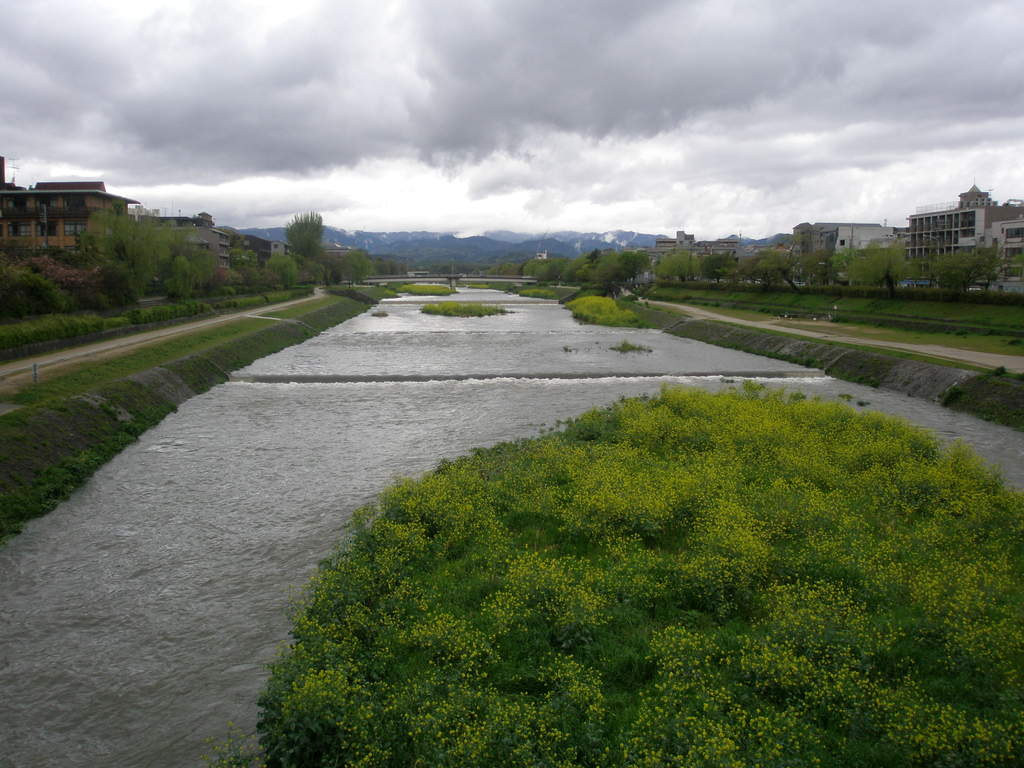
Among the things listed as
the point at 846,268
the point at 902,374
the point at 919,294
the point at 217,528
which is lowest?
the point at 217,528

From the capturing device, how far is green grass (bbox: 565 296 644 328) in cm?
6350

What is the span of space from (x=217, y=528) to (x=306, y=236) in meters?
105

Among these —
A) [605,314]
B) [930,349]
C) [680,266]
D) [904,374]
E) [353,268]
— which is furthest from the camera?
[353,268]

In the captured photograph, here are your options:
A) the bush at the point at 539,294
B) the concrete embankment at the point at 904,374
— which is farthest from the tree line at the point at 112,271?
the bush at the point at 539,294

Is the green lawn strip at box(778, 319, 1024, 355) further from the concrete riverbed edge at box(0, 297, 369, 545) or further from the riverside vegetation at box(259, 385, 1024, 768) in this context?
the concrete riverbed edge at box(0, 297, 369, 545)

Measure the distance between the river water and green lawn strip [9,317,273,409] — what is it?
297cm

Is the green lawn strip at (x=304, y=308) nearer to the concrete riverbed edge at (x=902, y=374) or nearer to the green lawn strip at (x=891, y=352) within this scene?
the concrete riverbed edge at (x=902, y=374)

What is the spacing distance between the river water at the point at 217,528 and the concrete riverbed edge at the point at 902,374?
89 centimetres

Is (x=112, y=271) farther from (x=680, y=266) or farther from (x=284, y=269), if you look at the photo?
(x=680, y=266)

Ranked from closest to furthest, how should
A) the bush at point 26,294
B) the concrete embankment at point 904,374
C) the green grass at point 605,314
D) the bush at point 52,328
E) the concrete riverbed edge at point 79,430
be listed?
the concrete riverbed edge at point 79,430 < the concrete embankment at point 904,374 < the bush at point 52,328 < the bush at point 26,294 < the green grass at point 605,314

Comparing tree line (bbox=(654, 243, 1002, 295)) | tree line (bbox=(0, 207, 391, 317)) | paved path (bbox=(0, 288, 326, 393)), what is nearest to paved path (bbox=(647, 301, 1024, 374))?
tree line (bbox=(654, 243, 1002, 295))

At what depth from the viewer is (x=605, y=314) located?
66.6 metres

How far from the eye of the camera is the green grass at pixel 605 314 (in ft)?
208

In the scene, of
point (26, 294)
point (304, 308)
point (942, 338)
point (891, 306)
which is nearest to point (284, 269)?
point (304, 308)
